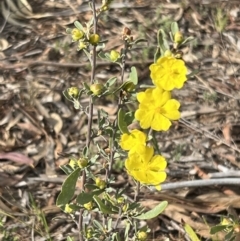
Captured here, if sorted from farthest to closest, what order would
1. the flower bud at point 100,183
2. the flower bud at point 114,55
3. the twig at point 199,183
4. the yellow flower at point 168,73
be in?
the twig at point 199,183 < the flower bud at point 100,183 < the flower bud at point 114,55 < the yellow flower at point 168,73

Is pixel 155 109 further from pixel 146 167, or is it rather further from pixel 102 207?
pixel 102 207

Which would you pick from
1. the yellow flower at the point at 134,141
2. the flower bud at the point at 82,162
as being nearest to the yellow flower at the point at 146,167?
the yellow flower at the point at 134,141

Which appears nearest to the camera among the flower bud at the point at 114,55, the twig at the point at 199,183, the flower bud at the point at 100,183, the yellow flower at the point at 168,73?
the yellow flower at the point at 168,73

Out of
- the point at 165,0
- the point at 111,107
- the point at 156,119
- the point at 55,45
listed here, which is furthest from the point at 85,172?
the point at 165,0

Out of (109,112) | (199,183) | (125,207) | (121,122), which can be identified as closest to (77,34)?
(121,122)

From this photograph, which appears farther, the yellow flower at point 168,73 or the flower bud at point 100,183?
the flower bud at point 100,183

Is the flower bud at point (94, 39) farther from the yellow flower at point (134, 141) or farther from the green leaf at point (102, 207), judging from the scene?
the green leaf at point (102, 207)

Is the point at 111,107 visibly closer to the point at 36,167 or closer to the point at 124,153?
the point at 36,167
